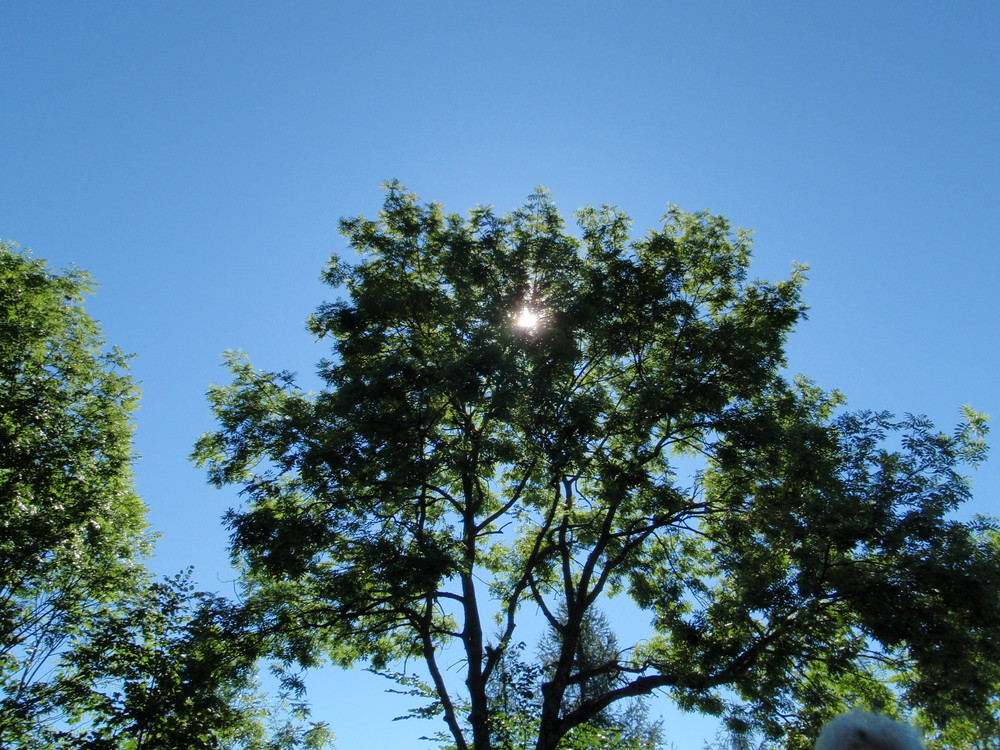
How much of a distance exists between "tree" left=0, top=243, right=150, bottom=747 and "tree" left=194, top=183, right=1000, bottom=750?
13.9 feet

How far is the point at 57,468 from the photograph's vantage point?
16297 mm

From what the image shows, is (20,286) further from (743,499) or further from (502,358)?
(743,499)

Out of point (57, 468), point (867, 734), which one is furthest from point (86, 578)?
point (867, 734)

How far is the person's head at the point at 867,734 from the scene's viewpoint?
2.86 meters

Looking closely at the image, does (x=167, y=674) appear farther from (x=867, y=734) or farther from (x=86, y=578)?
(x=867, y=734)

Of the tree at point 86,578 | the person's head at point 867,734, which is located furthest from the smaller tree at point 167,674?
the person's head at point 867,734

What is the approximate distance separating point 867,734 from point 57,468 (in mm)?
17957

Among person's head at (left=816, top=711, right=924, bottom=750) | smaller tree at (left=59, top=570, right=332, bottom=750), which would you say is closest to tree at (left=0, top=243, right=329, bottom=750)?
smaller tree at (left=59, top=570, right=332, bottom=750)

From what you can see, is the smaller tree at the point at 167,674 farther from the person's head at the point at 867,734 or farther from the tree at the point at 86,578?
the person's head at the point at 867,734

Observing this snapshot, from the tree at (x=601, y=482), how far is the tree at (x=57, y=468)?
4.24 m

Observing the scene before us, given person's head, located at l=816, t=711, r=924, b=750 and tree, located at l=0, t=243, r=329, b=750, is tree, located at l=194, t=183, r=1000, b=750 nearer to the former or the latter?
tree, located at l=0, t=243, r=329, b=750

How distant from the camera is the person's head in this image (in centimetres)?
286

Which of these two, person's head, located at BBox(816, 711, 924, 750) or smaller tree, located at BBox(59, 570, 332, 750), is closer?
person's head, located at BBox(816, 711, 924, 750)

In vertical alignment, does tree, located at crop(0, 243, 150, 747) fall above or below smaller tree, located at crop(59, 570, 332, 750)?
above
